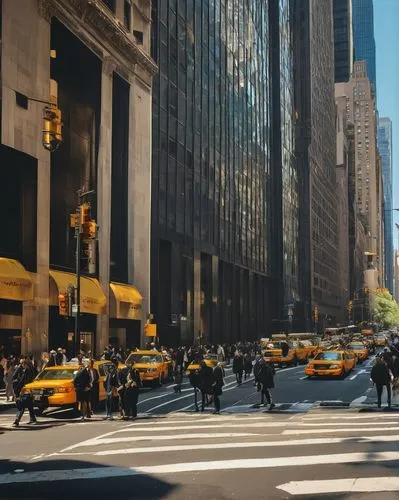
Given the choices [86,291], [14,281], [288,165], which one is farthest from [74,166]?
[288,165]

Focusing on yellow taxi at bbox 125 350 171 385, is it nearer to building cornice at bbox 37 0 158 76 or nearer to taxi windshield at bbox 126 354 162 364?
taxi windshield at bbox 126 354 162 364

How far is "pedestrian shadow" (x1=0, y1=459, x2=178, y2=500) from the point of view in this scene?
32.9ft

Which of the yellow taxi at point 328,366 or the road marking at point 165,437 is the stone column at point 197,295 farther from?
the road marking at point 165,437

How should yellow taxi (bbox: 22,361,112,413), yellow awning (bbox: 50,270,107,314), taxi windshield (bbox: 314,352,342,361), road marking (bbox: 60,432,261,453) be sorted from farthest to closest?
yellow awning (bbox: 50,270,107,314) → taxi windshield (bbox: 314,352,342,361) → yellow taxi (bbox: 22,361,112,413) → road marking (bbox: 60,432,261,453)

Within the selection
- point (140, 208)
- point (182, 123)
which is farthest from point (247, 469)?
point (182, 123)

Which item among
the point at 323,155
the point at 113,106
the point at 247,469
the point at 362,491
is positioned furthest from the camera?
the point at 323,155

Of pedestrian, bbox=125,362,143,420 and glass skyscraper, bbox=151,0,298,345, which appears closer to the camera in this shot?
pedestrian, bbox=125,362,143,420

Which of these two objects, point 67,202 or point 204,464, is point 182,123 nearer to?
point 67,202

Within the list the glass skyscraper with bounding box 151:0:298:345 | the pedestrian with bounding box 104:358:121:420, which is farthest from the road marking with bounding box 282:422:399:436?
the glass skyscraper with bounding box 151:0:298:345

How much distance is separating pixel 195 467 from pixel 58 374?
1061cm

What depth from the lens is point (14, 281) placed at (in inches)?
1192

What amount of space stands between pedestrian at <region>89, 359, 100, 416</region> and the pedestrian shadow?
801 cm

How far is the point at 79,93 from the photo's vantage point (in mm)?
41875

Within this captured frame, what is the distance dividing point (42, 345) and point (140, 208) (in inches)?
644
